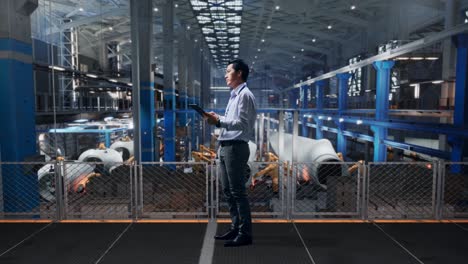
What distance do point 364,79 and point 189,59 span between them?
13029 millimetres

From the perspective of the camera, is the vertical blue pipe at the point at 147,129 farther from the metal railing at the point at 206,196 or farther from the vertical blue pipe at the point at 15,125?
the vertical blue pipe at the point at 15,125

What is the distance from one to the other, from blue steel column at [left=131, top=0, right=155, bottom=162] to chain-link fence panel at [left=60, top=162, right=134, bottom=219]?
2.04 meters

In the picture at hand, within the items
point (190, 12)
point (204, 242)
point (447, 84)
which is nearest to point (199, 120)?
point (190, 12)

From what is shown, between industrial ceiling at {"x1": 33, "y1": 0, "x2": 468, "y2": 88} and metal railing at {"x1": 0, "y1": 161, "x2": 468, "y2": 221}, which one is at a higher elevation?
industrial ceiling at {"x1": 33, "y1": 0, "x2": 468, "y2": 88}

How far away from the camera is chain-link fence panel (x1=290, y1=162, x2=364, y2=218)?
452 centimetres

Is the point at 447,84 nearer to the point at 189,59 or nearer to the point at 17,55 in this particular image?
the point at 17,55

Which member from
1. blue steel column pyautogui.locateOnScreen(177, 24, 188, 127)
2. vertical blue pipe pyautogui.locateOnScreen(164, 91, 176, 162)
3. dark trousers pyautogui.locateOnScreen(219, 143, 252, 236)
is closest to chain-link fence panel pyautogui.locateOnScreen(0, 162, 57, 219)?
dark trousers pyautogui.locateOnScreen(219, 143, 252, 236)

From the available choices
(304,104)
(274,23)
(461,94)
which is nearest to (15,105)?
(461,94)

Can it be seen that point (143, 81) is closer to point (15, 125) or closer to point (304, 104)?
point (15, 125)

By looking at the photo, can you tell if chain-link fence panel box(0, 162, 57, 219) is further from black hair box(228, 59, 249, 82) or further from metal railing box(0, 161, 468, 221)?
black hair box(228, 59, 249, 82)

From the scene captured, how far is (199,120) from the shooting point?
74.7 ft

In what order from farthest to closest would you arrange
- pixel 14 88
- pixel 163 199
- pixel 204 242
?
pixel 163 199 → pixel 14 88 → pixel 204 242

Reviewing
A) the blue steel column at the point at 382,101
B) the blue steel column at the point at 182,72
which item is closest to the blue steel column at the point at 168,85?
the blue steel column at the point at 182,72

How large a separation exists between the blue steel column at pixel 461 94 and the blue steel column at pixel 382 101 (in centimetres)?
333
